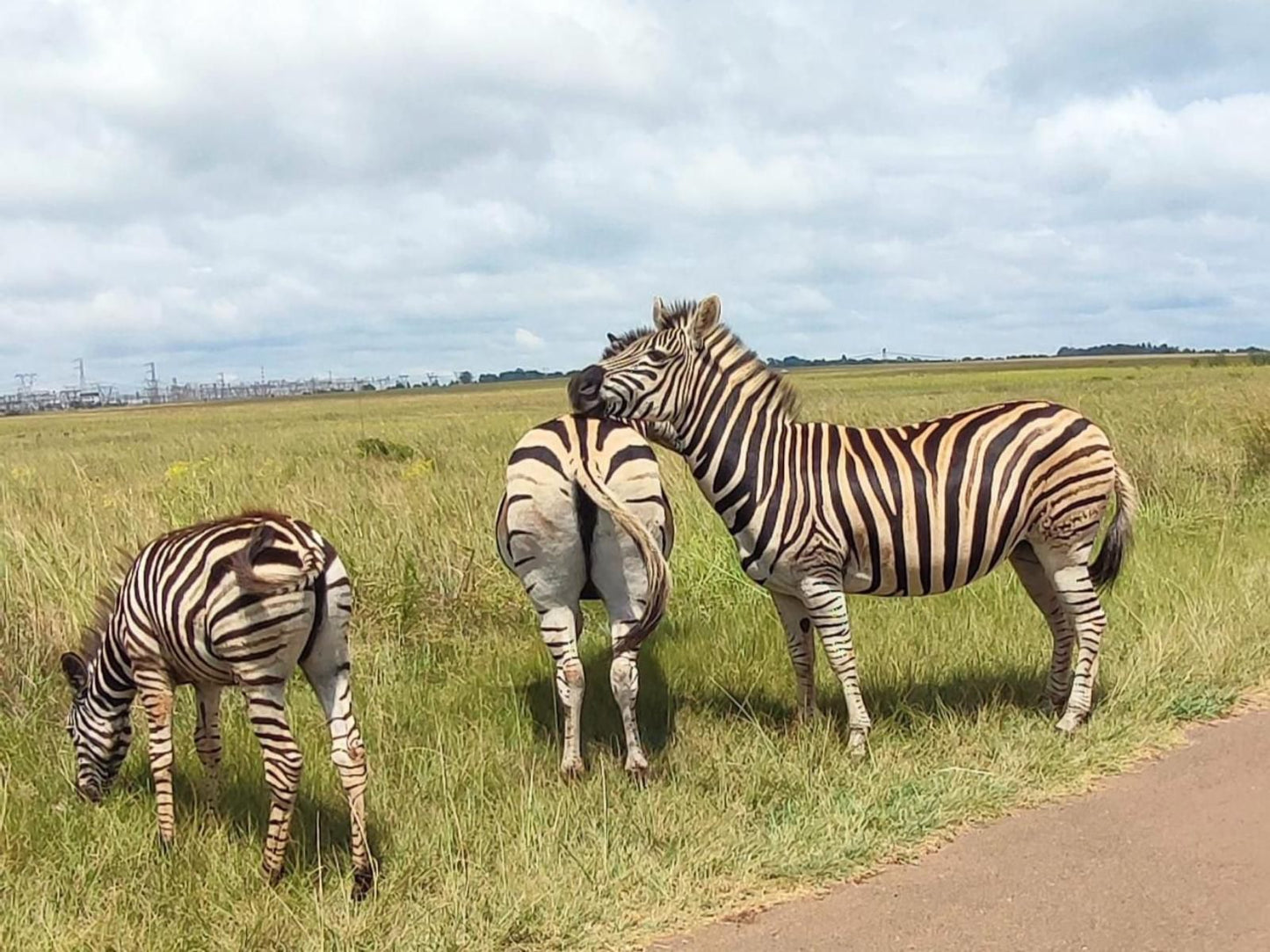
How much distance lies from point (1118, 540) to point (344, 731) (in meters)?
4.22

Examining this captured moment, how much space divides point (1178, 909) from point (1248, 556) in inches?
228

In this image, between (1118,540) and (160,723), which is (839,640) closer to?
(1118,540)

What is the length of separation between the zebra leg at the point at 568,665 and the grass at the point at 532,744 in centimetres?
13

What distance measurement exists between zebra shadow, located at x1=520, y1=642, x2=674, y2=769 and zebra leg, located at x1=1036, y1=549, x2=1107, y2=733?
2.08 meters

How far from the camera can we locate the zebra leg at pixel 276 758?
3.73 meters

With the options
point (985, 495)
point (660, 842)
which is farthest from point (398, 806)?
point (985, 495)

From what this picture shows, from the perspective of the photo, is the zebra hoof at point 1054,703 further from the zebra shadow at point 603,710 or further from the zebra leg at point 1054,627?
the zebra shadow at point 603,710

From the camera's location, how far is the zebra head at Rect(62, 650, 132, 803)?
14.3 ft

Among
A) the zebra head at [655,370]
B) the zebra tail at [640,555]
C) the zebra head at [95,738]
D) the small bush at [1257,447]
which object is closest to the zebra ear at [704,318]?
the zebra head at [655,370]

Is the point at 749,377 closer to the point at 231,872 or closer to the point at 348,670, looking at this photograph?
the point at 348,670

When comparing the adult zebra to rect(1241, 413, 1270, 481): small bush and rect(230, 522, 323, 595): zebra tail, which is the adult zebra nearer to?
rect(230, 522, 323, 595): zebra tail

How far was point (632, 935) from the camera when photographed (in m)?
3.49

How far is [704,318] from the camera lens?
531 cm

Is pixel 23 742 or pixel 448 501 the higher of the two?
pixel 448 501
